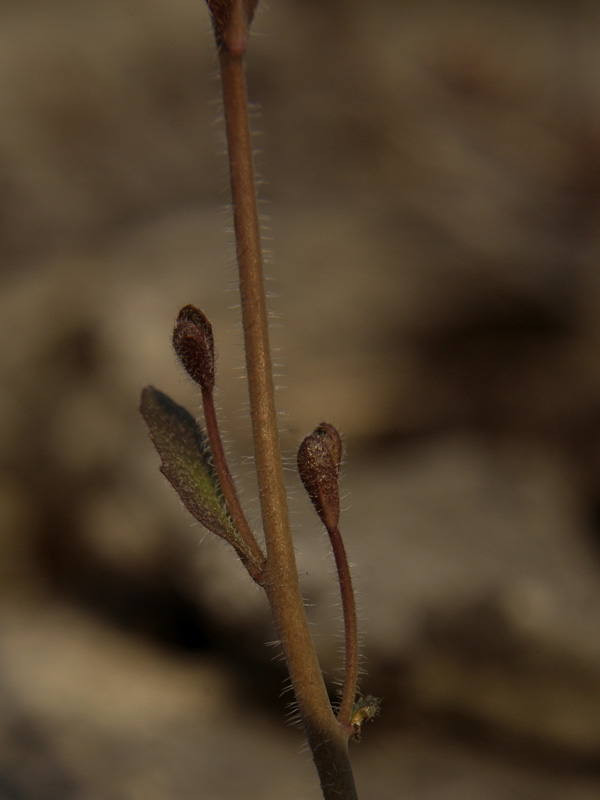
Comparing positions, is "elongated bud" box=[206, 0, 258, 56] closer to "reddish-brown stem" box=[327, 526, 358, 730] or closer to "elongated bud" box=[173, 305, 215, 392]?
"elongated bud" box=[173, 305, 215, 392]

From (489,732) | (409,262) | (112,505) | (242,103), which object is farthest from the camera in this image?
(409,262)

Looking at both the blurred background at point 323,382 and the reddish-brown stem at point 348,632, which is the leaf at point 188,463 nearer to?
the reddish-brown stem at point 348,632

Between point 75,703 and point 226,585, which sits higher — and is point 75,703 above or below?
below

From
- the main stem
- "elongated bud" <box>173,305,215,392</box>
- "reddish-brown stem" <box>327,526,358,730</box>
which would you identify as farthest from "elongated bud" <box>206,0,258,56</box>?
"reddish-brown stem" <box>327,526,358,730</box>

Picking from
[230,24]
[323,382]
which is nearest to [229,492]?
[230,24]

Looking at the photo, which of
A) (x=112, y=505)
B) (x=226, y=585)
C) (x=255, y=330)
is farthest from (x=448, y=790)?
(x=255, y=330)

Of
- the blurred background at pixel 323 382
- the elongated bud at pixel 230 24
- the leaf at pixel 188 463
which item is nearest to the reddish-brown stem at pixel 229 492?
the leaf at pixel 188 463

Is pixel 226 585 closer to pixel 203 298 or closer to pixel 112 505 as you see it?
pixel 112 505

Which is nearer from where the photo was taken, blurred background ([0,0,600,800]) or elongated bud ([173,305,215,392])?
elongated bud ([173,305,215,392])
